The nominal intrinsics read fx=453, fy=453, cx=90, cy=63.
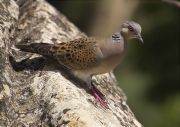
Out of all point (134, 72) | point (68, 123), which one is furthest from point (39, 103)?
point (134, 72)

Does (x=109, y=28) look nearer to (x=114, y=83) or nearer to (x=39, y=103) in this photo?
(x=114, y=83)

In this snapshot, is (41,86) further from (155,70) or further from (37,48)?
(155,70)

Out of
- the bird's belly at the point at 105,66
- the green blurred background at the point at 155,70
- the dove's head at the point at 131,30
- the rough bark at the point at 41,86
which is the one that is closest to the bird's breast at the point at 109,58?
the bird's belly at the point at 105,66

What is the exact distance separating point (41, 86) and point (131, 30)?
4.62 ft

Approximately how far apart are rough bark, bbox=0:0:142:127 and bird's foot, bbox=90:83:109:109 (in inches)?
2.3

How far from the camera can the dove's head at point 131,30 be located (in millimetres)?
5605

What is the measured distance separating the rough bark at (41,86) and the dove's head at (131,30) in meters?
0.77

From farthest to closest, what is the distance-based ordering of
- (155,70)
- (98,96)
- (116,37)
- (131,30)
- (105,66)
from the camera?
(155,70) < (116,37) < (131,30) < (105,66) < (98,96)

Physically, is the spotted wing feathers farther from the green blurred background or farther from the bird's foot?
the green blurred background

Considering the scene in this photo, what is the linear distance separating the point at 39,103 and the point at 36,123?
11.9 inches

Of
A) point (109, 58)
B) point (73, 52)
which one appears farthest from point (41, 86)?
point (109, 58)

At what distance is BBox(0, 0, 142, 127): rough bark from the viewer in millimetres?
4469

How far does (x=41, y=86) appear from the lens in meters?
5.01

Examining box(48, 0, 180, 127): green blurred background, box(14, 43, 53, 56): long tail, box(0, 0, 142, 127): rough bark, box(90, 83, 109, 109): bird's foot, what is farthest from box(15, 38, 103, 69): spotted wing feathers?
box(48, 0, 180, 127): green blurred background
